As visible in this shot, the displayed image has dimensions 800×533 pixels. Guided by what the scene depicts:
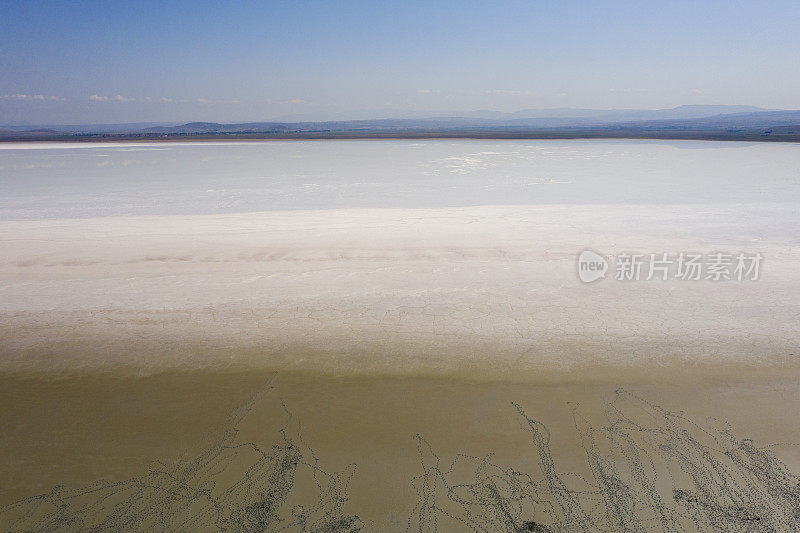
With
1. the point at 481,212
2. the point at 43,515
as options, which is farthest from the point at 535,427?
the point at 481,212

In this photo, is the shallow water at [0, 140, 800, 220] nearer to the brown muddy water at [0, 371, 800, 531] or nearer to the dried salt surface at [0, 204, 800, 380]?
the dried salt surface at [0, 204, 800, 380]

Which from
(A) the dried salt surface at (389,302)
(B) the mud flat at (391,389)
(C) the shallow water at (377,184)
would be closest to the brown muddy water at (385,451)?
(B) the mud flat at (391,389)

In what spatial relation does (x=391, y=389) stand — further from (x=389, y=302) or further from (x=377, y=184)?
(x=377, y=184)

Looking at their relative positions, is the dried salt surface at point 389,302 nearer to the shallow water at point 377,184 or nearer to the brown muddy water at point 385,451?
the brown muddy water at point 385,451

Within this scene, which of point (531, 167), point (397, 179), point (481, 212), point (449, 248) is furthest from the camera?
point (531, 167)

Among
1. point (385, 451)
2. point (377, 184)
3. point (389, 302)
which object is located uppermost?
point (377, 184)

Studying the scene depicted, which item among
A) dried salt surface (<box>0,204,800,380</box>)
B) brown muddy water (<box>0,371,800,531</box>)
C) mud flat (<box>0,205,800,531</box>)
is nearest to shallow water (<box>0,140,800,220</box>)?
dried salt surface (<box>0,204,800,380</box>)

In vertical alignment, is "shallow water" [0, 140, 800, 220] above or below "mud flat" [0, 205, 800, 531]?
above

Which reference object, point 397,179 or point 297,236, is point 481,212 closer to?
point 297,236

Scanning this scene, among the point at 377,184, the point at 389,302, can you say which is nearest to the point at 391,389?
the point at 389,302
